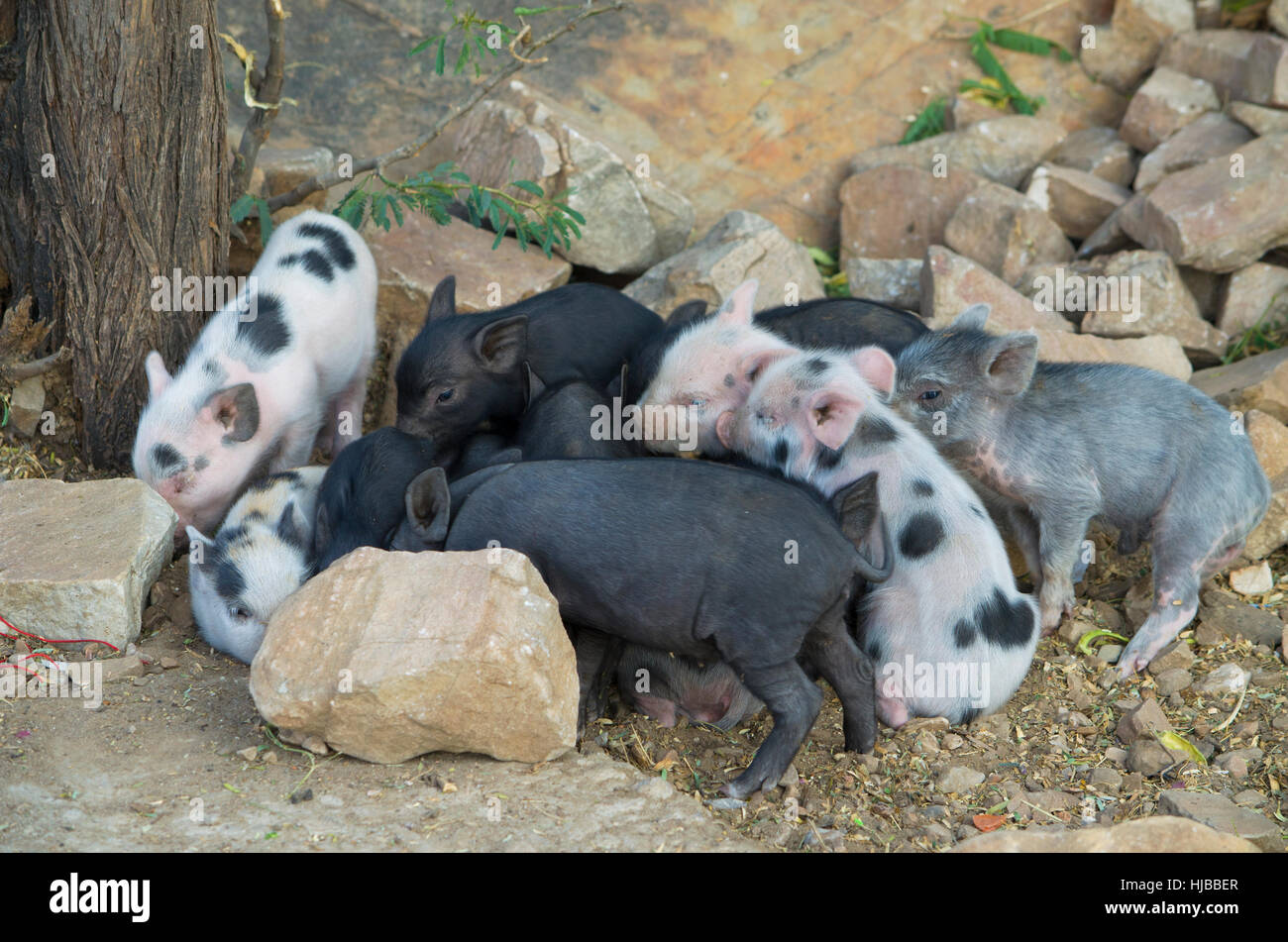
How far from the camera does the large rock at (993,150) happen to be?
8750 mm

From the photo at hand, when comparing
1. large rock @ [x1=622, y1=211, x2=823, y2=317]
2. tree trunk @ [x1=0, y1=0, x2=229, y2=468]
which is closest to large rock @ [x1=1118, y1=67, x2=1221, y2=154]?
large rock @ [x1=622, y1=211, x2=823, y2=317]

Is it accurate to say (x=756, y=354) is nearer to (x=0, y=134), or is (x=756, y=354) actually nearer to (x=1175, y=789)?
(x=1175, y=789)

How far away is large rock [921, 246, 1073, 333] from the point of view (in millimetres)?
7168

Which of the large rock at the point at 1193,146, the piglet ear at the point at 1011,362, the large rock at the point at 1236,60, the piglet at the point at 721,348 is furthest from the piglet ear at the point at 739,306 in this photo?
the large rock at the point at 1236,60

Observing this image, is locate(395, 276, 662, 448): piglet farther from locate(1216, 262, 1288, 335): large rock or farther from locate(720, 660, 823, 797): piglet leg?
locate(1216, 262, 1288, 335): large rock

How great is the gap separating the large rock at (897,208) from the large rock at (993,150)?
168mm

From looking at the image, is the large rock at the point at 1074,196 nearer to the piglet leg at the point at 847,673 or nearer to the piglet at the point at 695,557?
the piglet at the point at 695,557

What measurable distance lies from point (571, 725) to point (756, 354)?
1986mm

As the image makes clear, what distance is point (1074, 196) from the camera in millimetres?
8383

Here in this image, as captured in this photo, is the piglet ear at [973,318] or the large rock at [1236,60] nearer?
the piglet ear at [973,318]

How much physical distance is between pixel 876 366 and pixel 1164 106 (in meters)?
4.51

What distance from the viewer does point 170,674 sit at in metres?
4.80

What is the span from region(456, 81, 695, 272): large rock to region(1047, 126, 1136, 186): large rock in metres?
2.74
